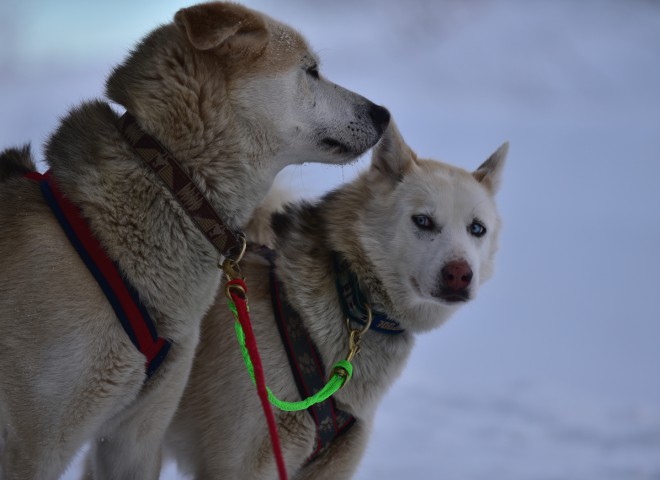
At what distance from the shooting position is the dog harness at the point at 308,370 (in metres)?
3.09

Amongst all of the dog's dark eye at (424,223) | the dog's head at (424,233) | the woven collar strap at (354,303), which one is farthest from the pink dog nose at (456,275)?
the woven collar strap at (354,303)

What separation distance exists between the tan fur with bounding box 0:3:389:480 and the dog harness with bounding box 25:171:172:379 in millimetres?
25

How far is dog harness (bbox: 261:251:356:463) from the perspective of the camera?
3.09 meters

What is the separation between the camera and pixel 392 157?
3.48m

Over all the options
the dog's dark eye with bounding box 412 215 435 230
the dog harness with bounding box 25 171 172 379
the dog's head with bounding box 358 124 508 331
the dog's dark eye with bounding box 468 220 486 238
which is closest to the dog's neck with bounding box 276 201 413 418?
the dog's head with bounding box 358 124 508 331

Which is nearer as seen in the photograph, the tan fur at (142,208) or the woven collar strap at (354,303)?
the tan fur at (142,208)

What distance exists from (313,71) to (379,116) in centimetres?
29

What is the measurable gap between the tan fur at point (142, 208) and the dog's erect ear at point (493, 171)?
3.44 feet

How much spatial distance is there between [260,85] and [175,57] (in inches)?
11.2

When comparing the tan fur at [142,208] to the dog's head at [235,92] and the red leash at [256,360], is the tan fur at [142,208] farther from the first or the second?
the red leash at [256,360]

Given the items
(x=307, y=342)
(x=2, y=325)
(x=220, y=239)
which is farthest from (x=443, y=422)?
(x=2, y=325)

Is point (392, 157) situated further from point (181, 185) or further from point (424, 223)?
point (181, 185)

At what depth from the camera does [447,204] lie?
3.27 meters

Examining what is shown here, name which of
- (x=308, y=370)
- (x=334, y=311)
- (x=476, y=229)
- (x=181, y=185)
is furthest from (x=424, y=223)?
(x=181, y=185)
